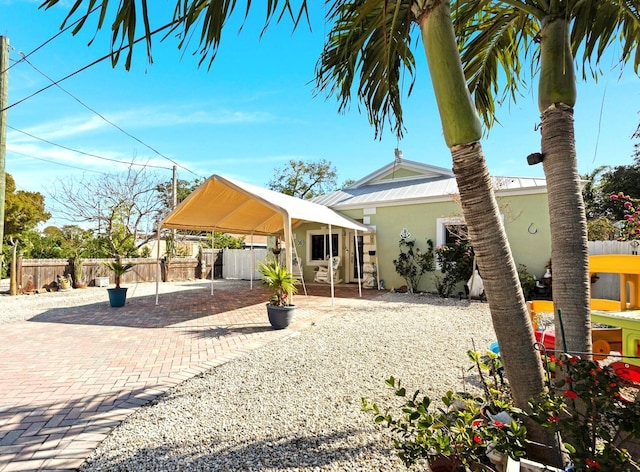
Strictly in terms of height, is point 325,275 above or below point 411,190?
below

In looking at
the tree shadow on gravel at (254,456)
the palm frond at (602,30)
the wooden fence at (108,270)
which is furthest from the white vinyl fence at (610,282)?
the wooden fence at (108,270)

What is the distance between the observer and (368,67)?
2.81 metres

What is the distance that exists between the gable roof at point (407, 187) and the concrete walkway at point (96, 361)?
17.9 ft

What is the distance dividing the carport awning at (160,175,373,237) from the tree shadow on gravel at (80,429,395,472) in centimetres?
466

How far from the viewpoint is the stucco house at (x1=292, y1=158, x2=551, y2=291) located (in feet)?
33.9

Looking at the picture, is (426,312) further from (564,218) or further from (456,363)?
(564,218)

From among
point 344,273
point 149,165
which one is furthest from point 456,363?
point 149,165

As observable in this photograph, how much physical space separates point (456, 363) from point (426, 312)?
3.90 meters

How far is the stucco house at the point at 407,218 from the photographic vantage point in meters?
10.3

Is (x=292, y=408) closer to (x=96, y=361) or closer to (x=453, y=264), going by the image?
(x=96, y=361)

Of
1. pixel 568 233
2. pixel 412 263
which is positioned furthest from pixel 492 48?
pixel 412 263

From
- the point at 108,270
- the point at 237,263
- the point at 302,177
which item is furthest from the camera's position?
the point at 302,177

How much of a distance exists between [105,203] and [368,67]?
17769 millimetres

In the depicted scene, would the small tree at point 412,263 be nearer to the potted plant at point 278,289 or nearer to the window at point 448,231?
the window at point 448,231
